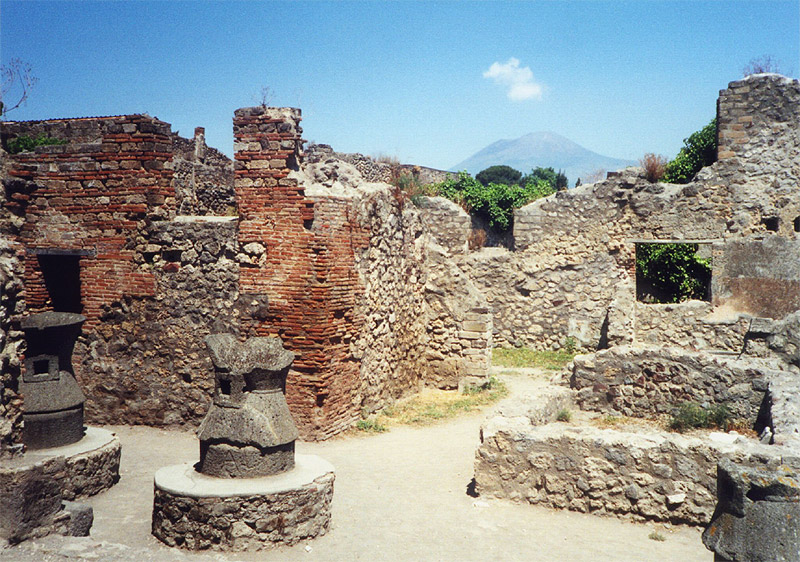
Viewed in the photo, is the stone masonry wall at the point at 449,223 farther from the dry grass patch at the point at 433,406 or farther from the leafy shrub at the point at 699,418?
the leafy shrub at the point at 699,418

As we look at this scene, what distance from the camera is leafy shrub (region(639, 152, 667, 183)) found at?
16.7m

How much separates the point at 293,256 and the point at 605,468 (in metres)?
4.83

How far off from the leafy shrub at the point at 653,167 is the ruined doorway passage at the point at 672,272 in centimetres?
294

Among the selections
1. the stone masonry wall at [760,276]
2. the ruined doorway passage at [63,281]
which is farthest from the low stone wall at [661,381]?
the stone masonry wall at [760,276]

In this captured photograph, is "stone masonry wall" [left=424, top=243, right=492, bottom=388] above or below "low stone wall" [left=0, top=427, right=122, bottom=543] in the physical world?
above

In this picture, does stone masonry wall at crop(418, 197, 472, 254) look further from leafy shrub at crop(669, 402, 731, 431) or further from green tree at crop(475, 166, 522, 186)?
green tree at crop(475, 166, 522, 186)

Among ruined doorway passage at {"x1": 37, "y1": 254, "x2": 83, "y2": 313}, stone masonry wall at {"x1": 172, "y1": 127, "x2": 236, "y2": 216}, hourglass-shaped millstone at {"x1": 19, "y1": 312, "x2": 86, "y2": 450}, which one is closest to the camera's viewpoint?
hourglass-shaped millstone at {"x1": 19, "y1": 312, "x2": 86, "y2": 450}

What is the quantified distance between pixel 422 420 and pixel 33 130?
69.7 ft

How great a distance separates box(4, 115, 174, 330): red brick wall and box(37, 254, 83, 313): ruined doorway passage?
0.45 ft

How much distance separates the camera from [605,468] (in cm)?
641

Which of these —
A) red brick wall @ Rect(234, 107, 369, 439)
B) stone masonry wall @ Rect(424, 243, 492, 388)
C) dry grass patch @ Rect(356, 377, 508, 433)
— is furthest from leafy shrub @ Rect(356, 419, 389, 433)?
stone masonry wall @ Rect(424, 243, 492, 388)

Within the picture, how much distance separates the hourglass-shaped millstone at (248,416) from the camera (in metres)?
6.15

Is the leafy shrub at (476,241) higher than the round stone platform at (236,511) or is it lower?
higher

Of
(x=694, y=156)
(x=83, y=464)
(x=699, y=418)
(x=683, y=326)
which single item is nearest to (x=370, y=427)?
(x=83, y=464)
